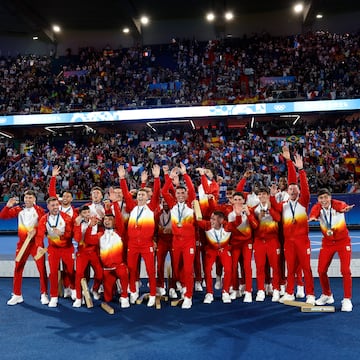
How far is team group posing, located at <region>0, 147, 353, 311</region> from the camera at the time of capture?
21.0 ft

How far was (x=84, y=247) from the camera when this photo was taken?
22.1ft

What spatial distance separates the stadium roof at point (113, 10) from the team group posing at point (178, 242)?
19.8 m

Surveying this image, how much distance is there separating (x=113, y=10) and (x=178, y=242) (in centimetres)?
2199

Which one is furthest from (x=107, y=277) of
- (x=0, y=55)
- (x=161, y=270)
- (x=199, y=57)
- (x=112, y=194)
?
(x=0, y=55)

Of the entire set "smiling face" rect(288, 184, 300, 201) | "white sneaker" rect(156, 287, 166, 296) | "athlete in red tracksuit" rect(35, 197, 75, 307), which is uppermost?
"smiling face" rect(288, 184, 300, 201)

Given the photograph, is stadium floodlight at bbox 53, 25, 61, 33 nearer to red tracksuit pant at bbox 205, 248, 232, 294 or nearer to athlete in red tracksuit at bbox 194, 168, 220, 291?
athlete in red tracksuit at bbox 194, 168, 220, 291

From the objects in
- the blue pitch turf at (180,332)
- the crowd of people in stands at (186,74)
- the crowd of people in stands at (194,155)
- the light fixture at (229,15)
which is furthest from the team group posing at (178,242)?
the light fixture at (229,15)

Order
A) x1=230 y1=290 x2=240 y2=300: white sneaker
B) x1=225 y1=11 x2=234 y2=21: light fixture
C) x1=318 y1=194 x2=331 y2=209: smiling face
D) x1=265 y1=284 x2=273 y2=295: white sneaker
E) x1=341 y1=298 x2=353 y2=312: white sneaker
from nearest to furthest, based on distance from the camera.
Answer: x1=341 y1=298 x2=353 y2=312: white sneaker
x1=318 y1=194 x2=331 y2=209: smiling face
x1=230 y1=290 x2=240 y2=300: white sneaker
x1=265 y1=284 x2=273 y2=295: white sneaker
x1=225 y1=11 x2=234 y2=21: light fixture

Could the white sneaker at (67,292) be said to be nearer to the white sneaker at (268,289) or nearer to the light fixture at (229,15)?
the white sneaker at (268,289)

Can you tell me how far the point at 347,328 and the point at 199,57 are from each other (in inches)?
890

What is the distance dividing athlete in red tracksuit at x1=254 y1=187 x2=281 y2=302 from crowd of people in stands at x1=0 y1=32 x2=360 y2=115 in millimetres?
14618

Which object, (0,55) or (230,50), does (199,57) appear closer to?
(230,50)

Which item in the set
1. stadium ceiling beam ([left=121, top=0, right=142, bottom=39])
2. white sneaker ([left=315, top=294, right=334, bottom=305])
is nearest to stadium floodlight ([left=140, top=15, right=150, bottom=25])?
stadium ceiling beam ([left=121, top=0, right=142, bottom=39])

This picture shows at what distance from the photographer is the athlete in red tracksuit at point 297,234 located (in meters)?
6.29
